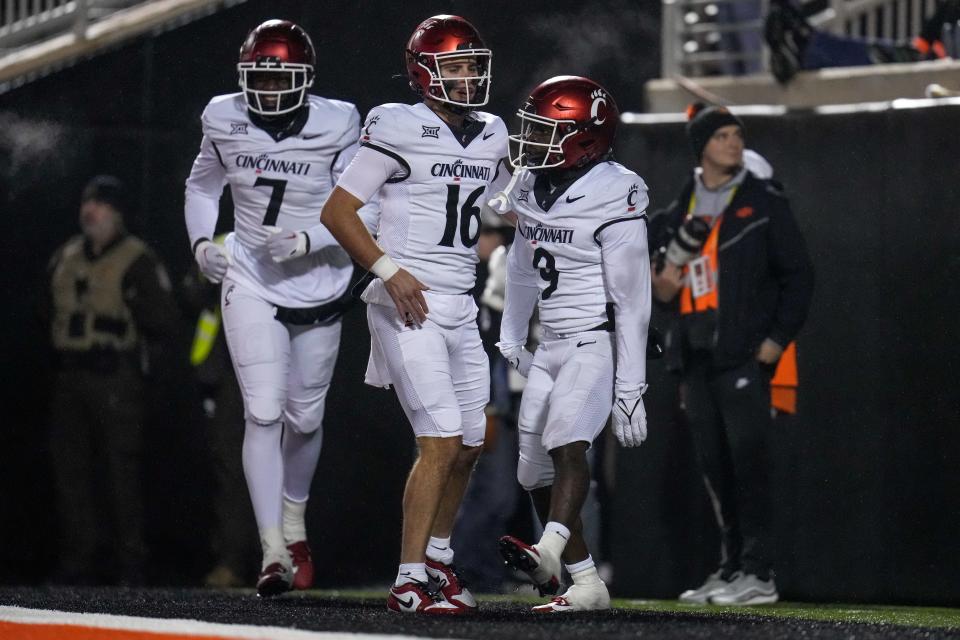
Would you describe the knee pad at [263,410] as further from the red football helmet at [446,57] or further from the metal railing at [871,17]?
the metal railing at [871,17]

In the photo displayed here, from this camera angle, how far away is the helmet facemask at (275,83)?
6430mm

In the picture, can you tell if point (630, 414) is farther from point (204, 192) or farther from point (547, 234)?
point (204, 192)

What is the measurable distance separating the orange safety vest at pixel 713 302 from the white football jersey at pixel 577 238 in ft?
5.36

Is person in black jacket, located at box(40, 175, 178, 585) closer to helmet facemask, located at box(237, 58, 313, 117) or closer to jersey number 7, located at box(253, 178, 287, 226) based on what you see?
jersey number 7, located at box(253, 178, 287, 226)

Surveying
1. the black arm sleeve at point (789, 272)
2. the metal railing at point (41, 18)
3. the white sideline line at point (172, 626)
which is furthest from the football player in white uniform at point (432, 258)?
the metal railing at point (41, 18)

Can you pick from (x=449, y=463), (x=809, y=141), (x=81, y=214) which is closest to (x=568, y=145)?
(x=449, y=463)

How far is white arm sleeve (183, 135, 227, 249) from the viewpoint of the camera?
6.65 meters

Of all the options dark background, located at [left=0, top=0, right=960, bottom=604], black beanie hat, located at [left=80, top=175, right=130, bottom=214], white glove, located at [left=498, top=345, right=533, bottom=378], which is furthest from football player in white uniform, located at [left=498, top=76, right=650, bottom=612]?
black beanie hat, located at [left=80, top=175, right=130, bottom=214]

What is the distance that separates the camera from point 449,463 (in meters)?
5.50

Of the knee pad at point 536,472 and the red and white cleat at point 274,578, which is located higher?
the knee pad at point 536,472

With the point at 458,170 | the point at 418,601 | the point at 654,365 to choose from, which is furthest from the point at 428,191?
the point at 654,365

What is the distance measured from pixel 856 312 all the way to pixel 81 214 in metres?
3.55

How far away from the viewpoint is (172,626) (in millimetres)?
4727

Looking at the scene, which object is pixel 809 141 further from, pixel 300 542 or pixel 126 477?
pixel 126 477
